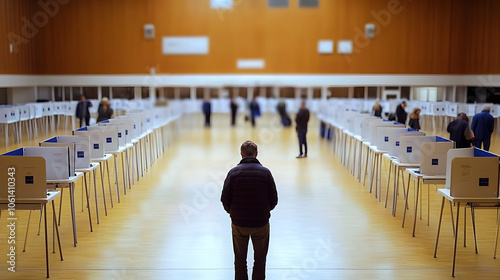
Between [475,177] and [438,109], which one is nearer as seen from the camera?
[475,177]

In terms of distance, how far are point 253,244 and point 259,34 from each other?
68.0 ft

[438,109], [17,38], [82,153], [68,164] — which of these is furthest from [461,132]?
[17,38]

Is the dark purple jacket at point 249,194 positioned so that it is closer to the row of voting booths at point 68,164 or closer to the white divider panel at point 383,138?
the row of voting booths at point 68,164

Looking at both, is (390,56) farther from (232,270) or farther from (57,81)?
(232,270)

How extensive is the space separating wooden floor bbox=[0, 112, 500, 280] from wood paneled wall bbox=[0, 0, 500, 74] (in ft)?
48.1

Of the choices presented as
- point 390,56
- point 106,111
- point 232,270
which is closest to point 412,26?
point 390,56

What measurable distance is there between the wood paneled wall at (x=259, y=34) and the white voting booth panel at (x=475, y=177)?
1934 centimetres

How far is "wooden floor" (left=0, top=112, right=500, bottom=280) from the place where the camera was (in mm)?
5316

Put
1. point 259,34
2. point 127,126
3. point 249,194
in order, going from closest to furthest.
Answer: point 249,194 → point 127,126 → point 259,34

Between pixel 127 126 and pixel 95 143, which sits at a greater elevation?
pixel 127 126

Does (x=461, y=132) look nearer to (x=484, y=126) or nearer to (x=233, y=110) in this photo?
(x=484, y=126)

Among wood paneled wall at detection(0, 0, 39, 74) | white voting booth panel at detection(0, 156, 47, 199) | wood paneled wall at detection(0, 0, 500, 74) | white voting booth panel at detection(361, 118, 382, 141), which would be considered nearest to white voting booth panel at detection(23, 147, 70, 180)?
white voting booth panel at detection(0, 156, 47, 199)

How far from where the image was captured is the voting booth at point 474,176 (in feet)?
17.6

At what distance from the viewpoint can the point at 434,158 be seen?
650cm
